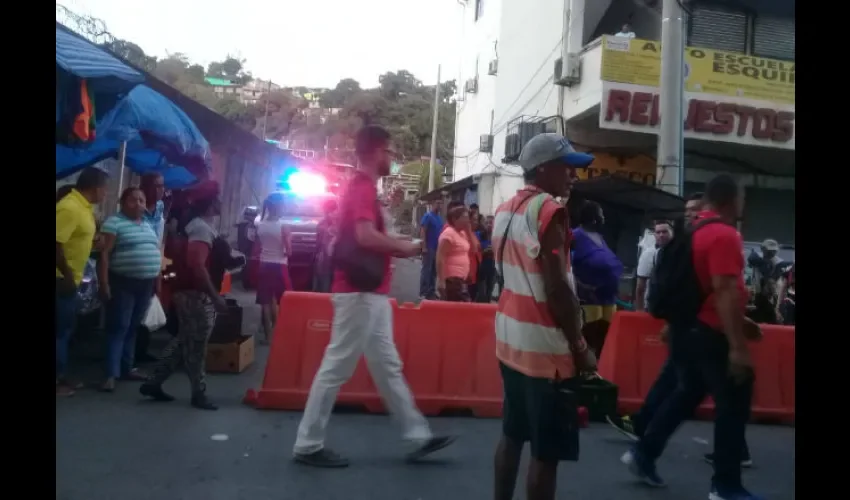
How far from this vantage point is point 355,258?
14.9 feet

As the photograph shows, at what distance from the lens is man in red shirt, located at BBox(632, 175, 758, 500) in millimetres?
3955

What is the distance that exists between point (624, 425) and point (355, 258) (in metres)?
2.48

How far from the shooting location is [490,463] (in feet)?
16.1

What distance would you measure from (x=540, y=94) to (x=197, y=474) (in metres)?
17.2

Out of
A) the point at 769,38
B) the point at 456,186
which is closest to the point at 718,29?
the point at 769,38

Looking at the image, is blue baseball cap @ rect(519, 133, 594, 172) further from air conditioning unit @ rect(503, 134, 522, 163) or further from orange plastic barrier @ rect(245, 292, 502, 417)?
air conditioning unit @ rect(503, 134, 522, 163)

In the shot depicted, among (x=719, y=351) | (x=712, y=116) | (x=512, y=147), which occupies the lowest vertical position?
(x=719, y=351)

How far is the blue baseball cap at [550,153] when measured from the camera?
338cm

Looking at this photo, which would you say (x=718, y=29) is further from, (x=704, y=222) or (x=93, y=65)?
(x=93, y=65)

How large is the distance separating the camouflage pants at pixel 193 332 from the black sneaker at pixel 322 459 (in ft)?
5.22
